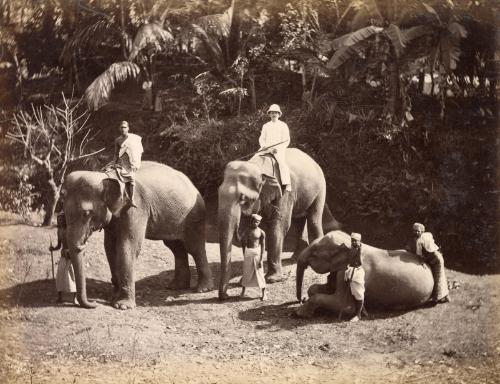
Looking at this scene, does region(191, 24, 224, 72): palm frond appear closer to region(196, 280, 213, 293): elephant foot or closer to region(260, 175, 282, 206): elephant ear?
region(260, 175, 282, 206): elephant ear

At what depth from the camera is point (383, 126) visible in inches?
758

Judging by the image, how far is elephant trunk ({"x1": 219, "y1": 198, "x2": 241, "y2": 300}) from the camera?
12469mm

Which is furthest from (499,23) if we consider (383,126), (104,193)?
(104,193)

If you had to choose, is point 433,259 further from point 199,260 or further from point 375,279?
point 199,260

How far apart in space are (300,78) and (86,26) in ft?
22.9

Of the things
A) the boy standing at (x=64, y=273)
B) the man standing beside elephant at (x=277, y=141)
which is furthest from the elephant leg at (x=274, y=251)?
the boy standing at (x=64, y=273)

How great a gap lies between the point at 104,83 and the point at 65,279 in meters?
9.53

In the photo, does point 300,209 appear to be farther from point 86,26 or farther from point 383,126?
point 86,26

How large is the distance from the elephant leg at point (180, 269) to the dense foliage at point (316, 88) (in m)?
6.52

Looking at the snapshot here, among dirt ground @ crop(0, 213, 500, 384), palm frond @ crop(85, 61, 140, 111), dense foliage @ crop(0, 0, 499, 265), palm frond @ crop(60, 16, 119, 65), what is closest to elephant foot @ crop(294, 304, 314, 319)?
dirt ground @ crop(0, 213, 500, 384)

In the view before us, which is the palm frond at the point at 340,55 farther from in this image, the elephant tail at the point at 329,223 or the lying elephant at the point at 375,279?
the lying elephant at the point at 375,279

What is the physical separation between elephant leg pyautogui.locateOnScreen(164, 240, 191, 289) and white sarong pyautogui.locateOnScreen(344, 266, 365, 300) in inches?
143

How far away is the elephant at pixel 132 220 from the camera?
11.7 metres

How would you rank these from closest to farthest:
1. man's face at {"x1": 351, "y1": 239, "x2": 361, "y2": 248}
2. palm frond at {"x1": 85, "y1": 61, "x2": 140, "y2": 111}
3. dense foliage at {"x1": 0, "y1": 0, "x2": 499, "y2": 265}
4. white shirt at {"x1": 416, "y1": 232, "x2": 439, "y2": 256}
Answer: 1. man's face at {"x1": 351, "y1": 239, "x2": 361, "y2": 248}
2. white shirt at {"x1": 416, "y1": 232, "x2": 439, "y2": 256}
3. dense foliage at {"x1": 0, "y1": 0, "x2": 499, "y2": 265}
4. palm frond at {"x1": 85, "y1": 61, "x2": 140, "y2": 111}
